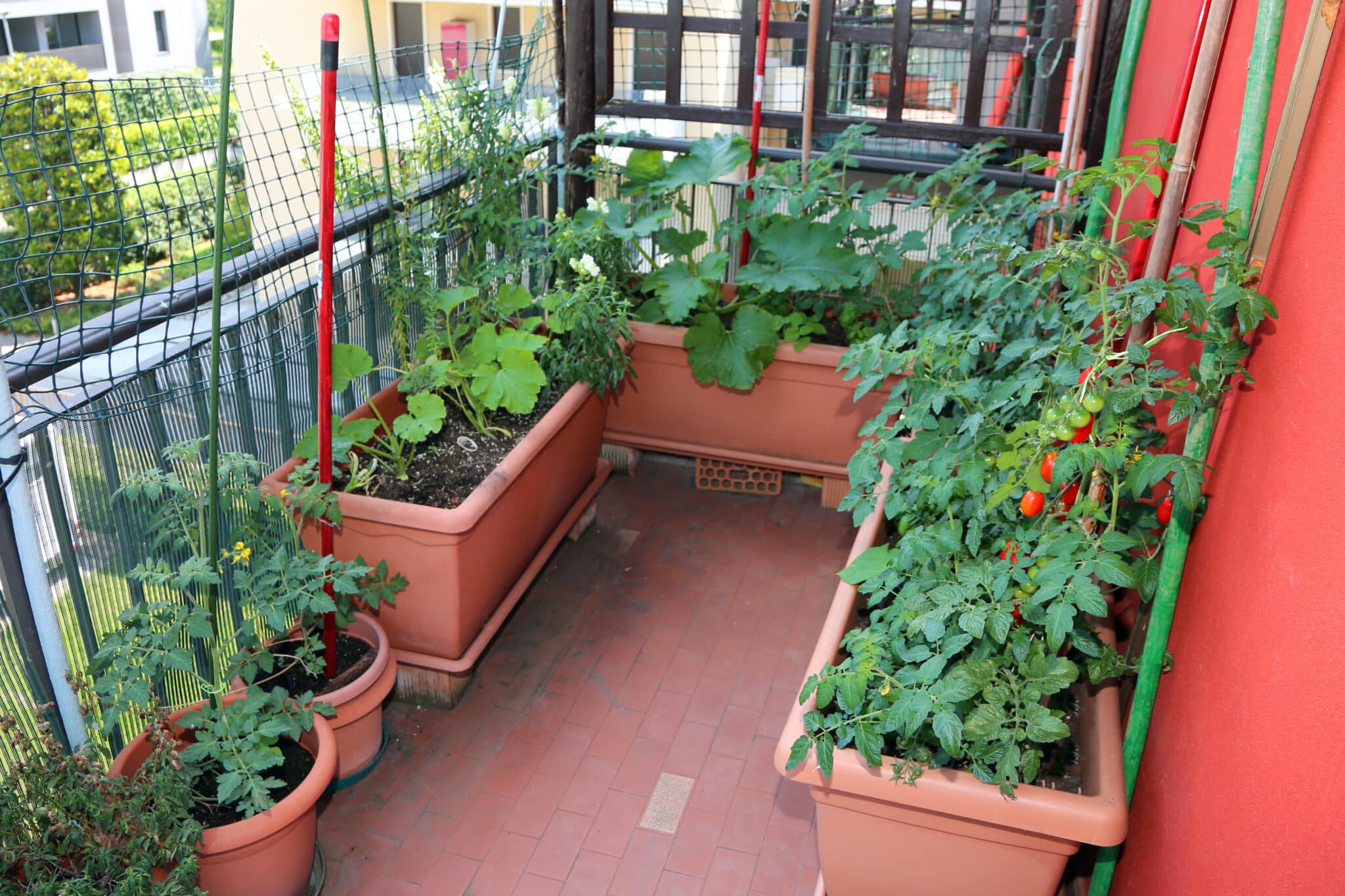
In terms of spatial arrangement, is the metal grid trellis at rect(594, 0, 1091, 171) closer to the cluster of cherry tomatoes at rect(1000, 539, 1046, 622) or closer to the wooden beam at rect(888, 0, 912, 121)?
the wooden beam at rect(888, 0, 912, 121)

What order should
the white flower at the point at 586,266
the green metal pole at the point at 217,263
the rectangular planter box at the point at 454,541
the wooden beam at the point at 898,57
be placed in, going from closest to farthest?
the green metal pole at the point at 217,263, the rectangular planter box at the point at 454,541, the white flower at the point at 586,266, the wooden beam at the point at 898,57

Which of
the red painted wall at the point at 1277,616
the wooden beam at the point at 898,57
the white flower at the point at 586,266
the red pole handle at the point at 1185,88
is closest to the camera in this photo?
the red painted wall at the point at 1277,616

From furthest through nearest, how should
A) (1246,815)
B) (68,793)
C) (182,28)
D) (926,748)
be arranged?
(182,28) → (926,748) → (68,793) → (1246,815)

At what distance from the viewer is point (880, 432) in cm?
267

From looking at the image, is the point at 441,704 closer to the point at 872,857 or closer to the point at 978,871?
the point at 872,857

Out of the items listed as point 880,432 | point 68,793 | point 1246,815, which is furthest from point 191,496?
point 1246,815

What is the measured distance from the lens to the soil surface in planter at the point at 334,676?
274 cm

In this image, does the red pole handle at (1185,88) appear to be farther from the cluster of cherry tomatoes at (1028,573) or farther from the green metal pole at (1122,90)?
the cluster of cherry tomatoes at (1028,573)

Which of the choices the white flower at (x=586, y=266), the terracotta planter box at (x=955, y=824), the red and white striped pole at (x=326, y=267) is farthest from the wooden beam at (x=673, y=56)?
the terracotta planter box at (x=955, y=824)

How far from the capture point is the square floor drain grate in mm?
2719

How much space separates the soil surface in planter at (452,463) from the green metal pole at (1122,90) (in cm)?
189

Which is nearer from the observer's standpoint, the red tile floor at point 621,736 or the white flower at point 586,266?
the red tile floor at point 621,736

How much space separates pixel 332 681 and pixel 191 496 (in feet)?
2.14

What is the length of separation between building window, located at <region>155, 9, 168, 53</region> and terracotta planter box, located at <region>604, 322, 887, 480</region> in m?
16.0
